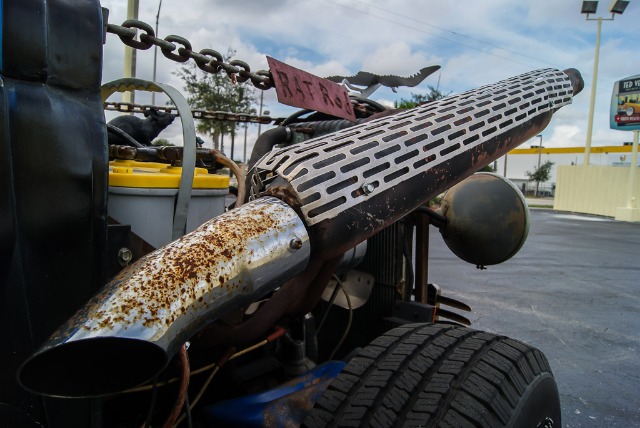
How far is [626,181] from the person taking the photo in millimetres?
22281

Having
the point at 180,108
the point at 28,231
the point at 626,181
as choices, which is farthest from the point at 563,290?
the point at 626,181

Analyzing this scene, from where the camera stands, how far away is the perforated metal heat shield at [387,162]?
865 millimetres

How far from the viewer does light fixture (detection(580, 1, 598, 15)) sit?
21.8 metres

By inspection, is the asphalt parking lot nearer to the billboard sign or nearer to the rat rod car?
the rat rod car

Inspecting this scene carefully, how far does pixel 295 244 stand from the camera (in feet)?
2.66

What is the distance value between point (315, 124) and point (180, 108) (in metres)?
0.88

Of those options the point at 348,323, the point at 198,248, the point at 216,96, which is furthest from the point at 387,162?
the point at 216,96

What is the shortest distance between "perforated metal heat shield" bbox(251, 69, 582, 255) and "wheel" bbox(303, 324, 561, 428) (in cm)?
41

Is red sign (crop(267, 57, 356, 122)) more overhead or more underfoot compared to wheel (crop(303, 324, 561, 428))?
more overhead

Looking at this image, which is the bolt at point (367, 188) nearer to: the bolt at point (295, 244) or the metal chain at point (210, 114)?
the bolt at point (295, 244)

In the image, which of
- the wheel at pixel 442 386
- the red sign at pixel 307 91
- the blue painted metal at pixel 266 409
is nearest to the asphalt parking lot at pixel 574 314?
the wheel at pixel 442 386

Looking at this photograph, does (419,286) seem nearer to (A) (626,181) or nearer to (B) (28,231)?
(B) (28,231)

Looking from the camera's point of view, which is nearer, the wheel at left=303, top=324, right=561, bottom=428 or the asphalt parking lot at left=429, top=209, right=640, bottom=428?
the wheel at left=303, top=324, right=561, bottom=428

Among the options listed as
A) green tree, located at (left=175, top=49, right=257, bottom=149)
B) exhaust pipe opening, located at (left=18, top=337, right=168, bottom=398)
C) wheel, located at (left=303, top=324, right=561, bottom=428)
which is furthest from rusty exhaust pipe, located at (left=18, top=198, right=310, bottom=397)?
green tree, located at (left=175, top=49, right=257, bottom=149)
